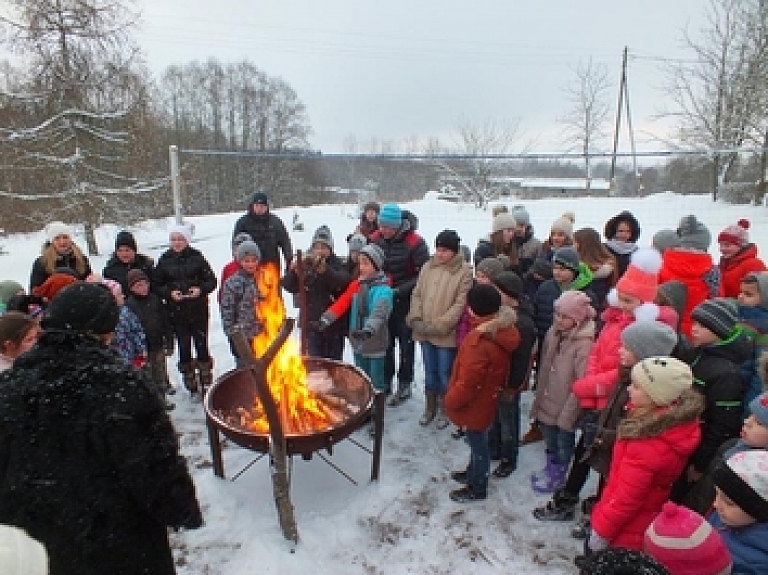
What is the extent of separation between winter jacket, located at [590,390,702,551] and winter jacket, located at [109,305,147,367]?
424 cm

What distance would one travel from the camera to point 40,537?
1.98 m

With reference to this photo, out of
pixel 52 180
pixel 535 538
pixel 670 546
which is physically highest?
pixel 52 180

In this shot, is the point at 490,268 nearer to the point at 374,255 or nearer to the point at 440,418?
the point at 374,255

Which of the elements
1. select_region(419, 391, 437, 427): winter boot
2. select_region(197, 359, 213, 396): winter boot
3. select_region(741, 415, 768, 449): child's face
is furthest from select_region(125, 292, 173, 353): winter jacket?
select_region(741, 415, 768, 449): child's face

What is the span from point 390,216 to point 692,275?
10.4 feet

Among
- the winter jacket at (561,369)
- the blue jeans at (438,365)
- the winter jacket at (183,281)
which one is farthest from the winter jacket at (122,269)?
the winter jacket at (561,369)

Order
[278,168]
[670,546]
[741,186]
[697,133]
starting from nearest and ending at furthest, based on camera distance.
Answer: [670,546] → [741,186] → [697,133] → [278,168]

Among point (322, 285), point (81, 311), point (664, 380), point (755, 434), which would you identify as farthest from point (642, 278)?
point (81, 311)

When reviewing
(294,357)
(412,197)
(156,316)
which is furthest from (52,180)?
(412,197)

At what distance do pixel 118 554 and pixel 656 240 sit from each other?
18.9 feet

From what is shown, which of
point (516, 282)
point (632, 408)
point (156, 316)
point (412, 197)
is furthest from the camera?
point (412, 197)

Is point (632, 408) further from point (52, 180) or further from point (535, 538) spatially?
point (52, 180)

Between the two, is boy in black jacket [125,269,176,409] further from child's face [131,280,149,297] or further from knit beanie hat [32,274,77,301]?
knit beanie hat [32,274,77,301]

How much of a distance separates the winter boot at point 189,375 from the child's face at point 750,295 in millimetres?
5498
